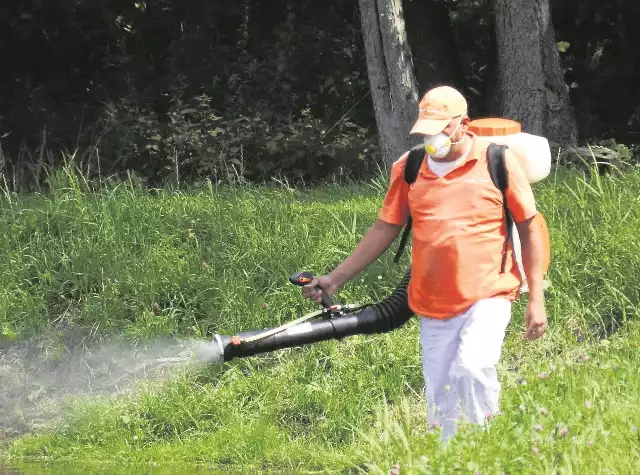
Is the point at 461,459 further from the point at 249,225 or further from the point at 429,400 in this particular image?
the point at 249,225

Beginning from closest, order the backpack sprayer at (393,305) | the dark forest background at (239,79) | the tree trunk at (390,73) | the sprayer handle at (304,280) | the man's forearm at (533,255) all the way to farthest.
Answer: the man's forearm at (533,255), the backpack sprayer at (393,305), the sprayer handle at (304,280), the tree trunk at (390,73), the dark forest background at (239,79)

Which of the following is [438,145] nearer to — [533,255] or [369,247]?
[533,255]

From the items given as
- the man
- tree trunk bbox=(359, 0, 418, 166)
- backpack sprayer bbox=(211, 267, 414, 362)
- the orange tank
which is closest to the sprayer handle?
backpack sprayer bbox=(211, 267, 414, 362)

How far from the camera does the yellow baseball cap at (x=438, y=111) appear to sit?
5176 mm

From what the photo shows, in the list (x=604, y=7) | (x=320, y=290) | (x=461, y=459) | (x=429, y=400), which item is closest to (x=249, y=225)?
(x=320, y=290)

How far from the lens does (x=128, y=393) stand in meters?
8.77

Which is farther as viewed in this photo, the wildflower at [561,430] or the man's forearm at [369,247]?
the man's forearm at [369,247]

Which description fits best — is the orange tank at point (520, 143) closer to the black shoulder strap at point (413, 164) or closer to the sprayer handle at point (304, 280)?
the black shoulder strap at point (413, 164)

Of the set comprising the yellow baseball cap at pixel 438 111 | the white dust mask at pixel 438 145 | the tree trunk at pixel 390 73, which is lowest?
the tree trunk at pixel 390 73

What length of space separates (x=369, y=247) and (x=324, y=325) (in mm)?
428

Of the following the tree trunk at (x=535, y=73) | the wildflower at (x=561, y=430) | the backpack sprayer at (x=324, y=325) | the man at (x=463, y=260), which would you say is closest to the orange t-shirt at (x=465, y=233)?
the man at (x=463, y=260)

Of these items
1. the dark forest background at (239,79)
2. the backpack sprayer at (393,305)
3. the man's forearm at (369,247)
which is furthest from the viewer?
the dark forest background at (239,79)

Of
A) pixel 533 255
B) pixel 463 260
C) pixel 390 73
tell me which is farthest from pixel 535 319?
pixel 390 73

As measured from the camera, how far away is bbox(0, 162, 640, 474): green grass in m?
7.95
